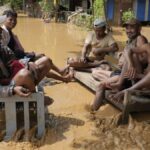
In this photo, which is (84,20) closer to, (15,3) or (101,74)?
(101,74)

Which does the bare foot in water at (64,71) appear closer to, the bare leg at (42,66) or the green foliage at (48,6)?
the bare leg at (42,66)

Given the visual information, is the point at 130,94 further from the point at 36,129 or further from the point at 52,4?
the point at 52,4

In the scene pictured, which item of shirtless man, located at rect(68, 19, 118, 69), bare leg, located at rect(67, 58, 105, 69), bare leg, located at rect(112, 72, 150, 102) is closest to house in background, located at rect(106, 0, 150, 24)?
shirtless man, located at rect(68, 19, 118, 69)

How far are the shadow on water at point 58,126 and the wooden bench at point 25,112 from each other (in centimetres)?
14

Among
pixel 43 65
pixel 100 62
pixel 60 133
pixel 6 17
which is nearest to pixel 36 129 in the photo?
pixel 60 133

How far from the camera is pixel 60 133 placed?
4910mm

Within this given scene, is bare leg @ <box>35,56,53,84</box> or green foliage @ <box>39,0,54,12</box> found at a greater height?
bare leg @ <box>35,56,53,84</box>

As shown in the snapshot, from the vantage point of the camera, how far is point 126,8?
20.9 metres

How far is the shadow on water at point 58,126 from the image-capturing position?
4.75 m

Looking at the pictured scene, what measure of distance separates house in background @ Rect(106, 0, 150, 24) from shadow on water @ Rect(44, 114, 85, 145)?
51.1ft

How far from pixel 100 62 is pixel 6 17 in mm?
2189

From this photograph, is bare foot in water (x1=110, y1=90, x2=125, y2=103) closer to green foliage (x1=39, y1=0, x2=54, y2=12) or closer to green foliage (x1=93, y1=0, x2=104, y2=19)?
green foliage (x1=93, y1=0, x2=104, y2=19)

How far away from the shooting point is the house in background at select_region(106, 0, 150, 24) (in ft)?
67.5

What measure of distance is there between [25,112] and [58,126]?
64 centimetres
